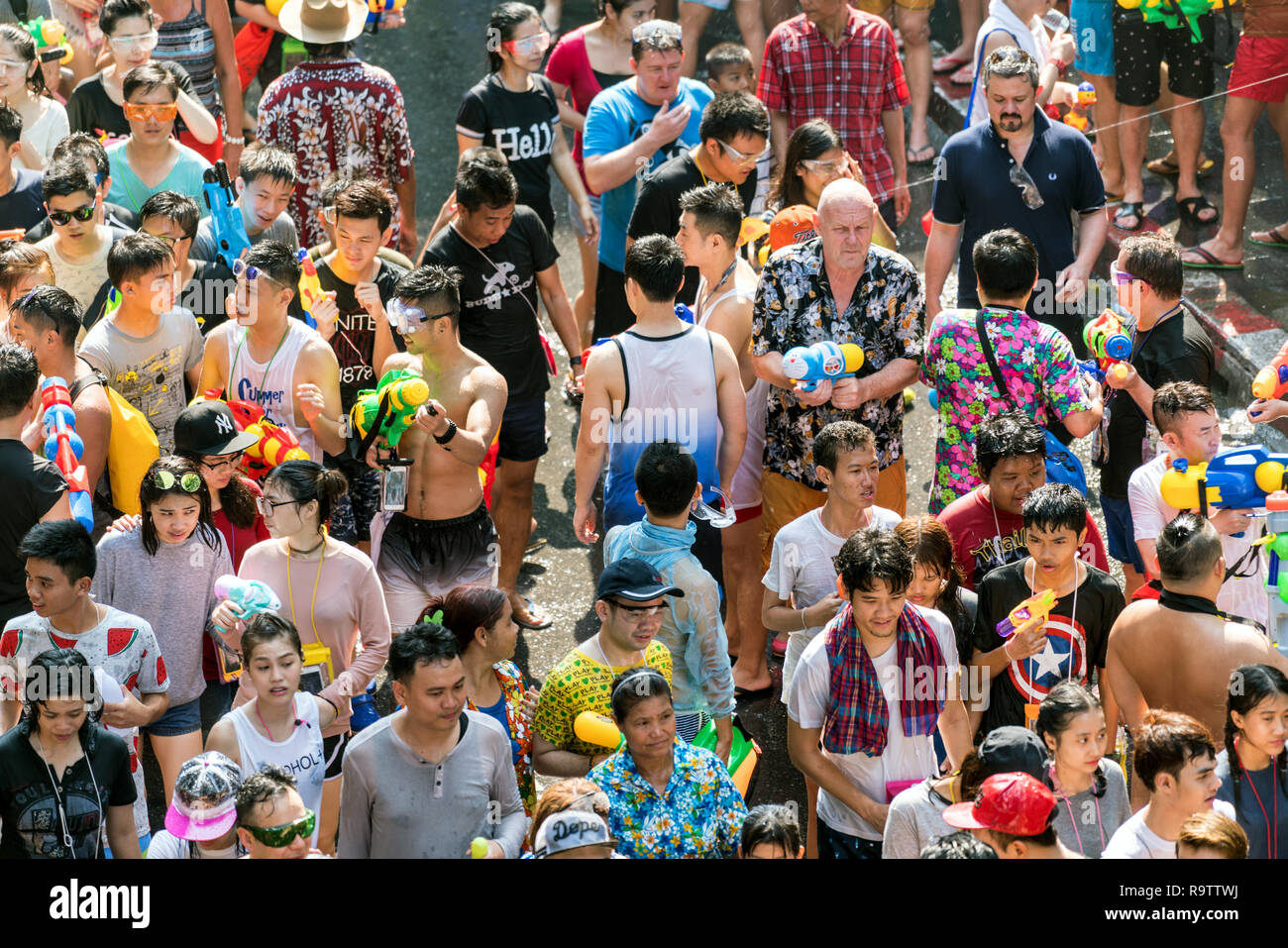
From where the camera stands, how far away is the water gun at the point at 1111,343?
5.79m

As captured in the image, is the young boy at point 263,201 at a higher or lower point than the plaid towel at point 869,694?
higher

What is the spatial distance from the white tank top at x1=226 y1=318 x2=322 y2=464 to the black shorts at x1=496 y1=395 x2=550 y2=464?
3.57ft

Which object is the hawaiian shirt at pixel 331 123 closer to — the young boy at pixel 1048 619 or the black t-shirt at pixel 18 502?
the black t-shirt at pixel 18 502

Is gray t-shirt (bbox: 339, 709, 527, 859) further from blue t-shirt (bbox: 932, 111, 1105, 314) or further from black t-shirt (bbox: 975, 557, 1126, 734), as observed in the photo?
blue t-shirt (bbox: 932, 111, 1105, 314)

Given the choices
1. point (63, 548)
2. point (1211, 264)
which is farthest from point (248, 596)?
point (1211, 264)

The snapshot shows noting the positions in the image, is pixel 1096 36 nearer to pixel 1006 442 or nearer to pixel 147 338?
pixel 1006 442

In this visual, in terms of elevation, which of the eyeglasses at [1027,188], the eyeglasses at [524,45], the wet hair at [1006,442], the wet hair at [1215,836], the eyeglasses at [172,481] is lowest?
the wet hair at [1215,836]

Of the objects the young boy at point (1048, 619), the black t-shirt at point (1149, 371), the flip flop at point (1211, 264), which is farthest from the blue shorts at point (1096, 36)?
the young boy at point (1048, 619)

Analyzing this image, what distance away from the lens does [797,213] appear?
22.5 feet

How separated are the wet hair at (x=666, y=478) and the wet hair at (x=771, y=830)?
135 cm

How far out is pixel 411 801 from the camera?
4.34m

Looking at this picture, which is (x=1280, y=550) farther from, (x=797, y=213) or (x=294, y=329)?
(x=294, y=329)

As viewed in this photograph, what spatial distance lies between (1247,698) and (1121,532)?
6.95ft

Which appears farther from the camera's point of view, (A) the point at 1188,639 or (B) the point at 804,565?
(B) the point at 804,565
